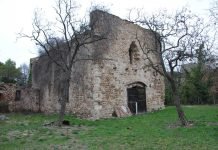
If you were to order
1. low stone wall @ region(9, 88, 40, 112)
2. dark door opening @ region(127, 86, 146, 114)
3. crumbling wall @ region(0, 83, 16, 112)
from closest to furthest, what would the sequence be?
dark door opening @ region(127, 86, 146, 114), crumbling wall @ region(0, 83, 16, 112), low stone wall @ region(9, 88, 40, 112)

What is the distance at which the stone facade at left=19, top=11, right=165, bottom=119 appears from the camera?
16.7m

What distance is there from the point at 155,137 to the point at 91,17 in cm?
853

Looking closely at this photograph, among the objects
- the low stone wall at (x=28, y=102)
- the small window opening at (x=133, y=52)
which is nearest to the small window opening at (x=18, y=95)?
the low stone wall at (x=28, y=102)

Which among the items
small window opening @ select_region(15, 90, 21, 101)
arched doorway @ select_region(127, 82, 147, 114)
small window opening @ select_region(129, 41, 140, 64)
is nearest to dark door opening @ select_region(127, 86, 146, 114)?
arched doorway @ select_region(127, 82, 147, 114)

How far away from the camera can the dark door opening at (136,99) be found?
18.6 metres

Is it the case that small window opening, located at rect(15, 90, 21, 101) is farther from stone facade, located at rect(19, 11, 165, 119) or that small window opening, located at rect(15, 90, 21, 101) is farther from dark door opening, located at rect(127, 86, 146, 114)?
dark door opening, located at rect(127, 86, 146, 114)

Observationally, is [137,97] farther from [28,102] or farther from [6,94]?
[6,94]

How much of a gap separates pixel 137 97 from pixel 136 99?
0.21 metres

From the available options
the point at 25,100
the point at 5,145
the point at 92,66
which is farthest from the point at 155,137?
the point at 25,100

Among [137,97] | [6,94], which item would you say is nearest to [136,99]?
[137,97]

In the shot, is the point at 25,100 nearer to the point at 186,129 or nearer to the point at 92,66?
the point at 92,66

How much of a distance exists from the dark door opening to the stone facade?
0.17 meters

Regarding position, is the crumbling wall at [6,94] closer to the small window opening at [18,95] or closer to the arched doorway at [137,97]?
the small window opening at [18,95]

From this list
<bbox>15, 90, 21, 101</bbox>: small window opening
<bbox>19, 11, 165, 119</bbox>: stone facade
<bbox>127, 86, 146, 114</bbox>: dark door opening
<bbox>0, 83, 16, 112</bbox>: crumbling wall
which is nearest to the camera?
<bbox>19, 11, 165, 119</bbox>: stone facade
